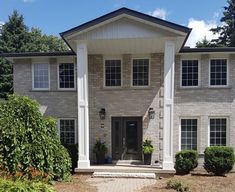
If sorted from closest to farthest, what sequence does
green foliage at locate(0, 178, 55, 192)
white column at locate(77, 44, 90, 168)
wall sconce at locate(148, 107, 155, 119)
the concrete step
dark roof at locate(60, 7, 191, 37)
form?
green foliage at locate(0, 178, 55, 192) < dark roof at locate(60, 7, 191, 37) < the concrete step < white column at locate(77, 44, 90, 168) < wall sconce at locate(148, 107, 155, 119)

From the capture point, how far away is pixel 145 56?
1426cm

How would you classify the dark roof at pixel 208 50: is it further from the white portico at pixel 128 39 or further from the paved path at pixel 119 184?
the paved path at pixel 119 184

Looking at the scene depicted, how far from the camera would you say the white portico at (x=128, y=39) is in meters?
11.3

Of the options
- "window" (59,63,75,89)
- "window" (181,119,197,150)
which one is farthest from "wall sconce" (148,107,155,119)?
"window" (59,63,75,89)

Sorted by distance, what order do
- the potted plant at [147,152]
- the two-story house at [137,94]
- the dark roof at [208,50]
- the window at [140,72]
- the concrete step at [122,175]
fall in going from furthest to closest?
the window at [140,72] → the two-story house at [137,94] → the potted plant at [147,152] → the dark roof at [208,50] → the concrete step at [122,175]

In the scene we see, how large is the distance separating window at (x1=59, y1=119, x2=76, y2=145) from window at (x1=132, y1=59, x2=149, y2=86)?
405 cm

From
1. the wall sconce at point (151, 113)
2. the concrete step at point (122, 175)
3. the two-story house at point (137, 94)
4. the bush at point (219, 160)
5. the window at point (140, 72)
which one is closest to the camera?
the concrete step at point (122, 175)

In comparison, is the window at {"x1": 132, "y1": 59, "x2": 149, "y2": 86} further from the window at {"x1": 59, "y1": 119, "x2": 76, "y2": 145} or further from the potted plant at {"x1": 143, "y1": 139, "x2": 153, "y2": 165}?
the window at {"x1": 59, "y1": 119, "x2": 76, "y2": 145}

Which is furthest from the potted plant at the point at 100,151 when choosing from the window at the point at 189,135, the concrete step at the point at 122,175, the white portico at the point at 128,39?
the window at the point at 189,135

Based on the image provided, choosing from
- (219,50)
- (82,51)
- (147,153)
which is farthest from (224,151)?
(82,51)

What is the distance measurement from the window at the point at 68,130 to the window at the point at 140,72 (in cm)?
405

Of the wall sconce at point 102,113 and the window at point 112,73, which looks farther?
the window at point 112,73

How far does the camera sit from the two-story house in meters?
13.9

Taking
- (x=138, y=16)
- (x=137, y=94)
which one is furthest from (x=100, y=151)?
(x=138, y=16)
